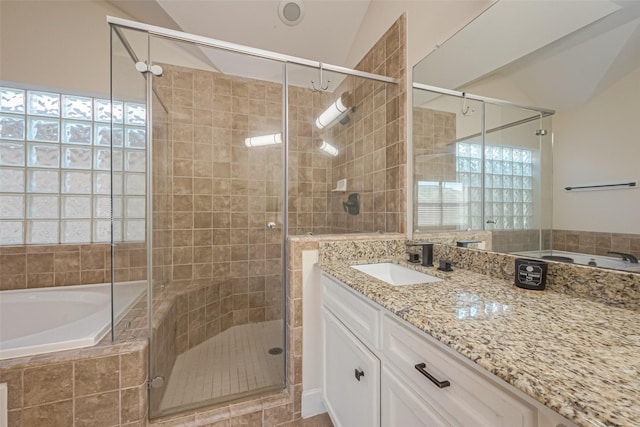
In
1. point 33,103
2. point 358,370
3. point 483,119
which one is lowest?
point 358,370

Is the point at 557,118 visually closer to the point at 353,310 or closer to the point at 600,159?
the point at 600,159

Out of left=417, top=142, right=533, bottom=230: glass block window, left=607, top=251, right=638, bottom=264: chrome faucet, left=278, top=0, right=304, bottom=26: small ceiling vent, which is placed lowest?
left=607, top=251, right=638, bottom=264: chrome faucet

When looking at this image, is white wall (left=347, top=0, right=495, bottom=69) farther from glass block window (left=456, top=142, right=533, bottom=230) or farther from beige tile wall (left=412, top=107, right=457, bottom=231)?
glass block window (left=456, top=142, right=533, bottom=230)

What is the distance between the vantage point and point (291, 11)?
199 cm

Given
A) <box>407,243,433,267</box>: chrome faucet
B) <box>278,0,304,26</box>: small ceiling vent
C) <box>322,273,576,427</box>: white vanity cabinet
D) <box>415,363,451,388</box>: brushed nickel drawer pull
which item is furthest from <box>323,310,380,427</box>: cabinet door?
<box>278,0,304,26</box>: small ceiling vent

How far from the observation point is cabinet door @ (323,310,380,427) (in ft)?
3.01

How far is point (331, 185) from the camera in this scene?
227 centimetres

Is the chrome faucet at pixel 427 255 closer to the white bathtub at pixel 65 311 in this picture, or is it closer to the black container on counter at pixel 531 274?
the black container on counter at pixel 531 274

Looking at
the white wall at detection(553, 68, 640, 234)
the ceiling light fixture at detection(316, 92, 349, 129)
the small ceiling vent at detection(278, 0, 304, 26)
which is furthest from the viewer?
the ceiling light fixture at detection(316, 92, 349, 129)

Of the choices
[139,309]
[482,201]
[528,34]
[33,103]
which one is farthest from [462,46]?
[33,103]

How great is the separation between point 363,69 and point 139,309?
2390 mm

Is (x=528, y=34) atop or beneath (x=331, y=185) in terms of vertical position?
atop

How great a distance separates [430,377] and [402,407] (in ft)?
0.74

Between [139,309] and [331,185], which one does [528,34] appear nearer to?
[331,185]
